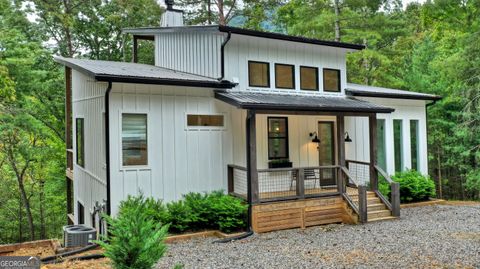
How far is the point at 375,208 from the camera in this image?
11.2m

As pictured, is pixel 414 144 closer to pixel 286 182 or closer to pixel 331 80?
pixel 331 80

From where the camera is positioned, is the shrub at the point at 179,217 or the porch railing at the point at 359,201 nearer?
the shrub at the point at 179,217

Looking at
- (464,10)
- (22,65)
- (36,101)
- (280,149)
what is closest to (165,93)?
(280,149)

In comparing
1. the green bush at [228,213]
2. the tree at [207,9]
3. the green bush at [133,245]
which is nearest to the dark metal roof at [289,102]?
the green bush at [228,213]

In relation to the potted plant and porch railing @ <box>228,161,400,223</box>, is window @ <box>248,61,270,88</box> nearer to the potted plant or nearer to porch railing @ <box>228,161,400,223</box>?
the potted plant

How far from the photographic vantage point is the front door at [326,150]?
12.7 meters

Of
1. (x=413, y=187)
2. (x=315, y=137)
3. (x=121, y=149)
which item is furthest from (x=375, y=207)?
(x=121, y=149)

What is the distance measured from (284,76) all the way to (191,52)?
2839 mm

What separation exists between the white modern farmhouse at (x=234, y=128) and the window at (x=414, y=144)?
1.39 m

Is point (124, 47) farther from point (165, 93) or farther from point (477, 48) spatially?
point (477, 48)

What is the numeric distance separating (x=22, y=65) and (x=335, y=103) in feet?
41.7

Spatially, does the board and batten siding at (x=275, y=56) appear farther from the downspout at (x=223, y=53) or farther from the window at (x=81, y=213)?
the window at (x=81, y=213)

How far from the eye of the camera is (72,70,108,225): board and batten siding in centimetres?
993

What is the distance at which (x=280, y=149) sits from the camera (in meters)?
11.8
